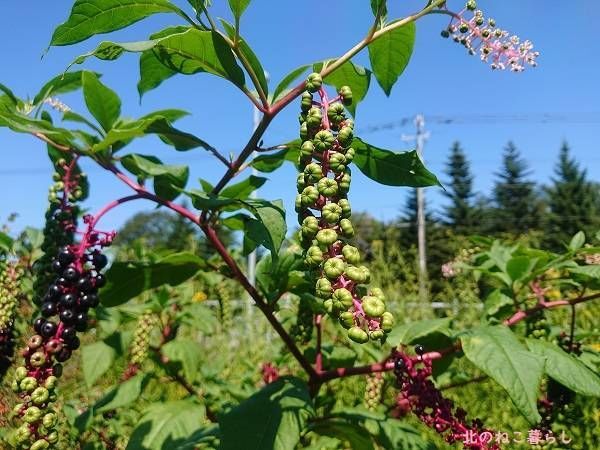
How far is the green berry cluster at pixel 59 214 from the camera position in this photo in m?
1.74

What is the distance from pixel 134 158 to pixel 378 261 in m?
7.19

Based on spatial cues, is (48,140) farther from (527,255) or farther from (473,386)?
(473,386)

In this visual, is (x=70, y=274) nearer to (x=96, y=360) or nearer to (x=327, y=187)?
(x=327, y=187)

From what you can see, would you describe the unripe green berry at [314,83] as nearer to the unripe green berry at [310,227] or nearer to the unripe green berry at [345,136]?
the unripe green berry at [345,136]

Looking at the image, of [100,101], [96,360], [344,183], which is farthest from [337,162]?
[96,360]

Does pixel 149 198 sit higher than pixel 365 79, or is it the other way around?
pixel 365 79

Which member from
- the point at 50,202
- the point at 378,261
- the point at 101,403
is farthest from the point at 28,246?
the point at 378,261

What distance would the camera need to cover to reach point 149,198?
1707mm

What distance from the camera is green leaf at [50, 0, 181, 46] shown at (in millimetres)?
1334

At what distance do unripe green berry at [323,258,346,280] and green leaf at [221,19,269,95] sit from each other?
2.12 feet

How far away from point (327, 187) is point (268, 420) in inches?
33.2

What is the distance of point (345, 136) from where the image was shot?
113 centimetres

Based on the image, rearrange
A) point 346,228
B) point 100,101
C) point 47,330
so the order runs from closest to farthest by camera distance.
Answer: point 346,228, point 47,330, point 100,101

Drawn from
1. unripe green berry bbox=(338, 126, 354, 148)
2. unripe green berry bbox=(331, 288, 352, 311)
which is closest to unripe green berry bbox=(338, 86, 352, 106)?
unripe green berry bbox=(338, 126, 354, 148)
